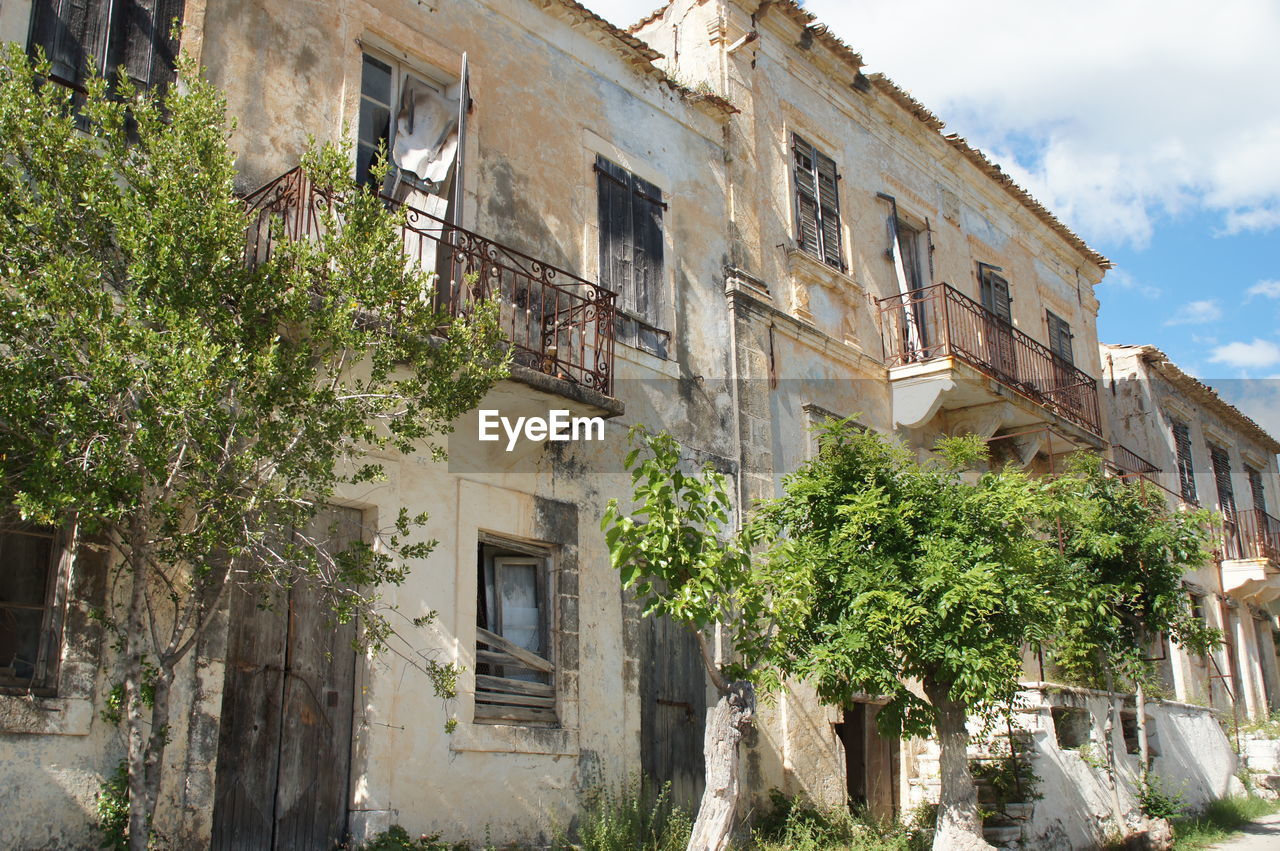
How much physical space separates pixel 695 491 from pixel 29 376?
157 inches

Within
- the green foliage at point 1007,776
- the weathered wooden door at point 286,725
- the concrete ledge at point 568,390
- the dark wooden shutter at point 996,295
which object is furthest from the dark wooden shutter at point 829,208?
the weathered wooden door at point 286,725

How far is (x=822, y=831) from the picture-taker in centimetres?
973

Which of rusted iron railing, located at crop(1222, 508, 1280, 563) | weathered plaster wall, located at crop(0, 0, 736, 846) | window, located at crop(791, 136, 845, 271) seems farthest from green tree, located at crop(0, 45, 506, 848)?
rusted iron railing, located at crop(1222, 508, 1280, 563)

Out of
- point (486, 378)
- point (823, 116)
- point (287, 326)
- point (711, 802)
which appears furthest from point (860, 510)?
point (823, 116)

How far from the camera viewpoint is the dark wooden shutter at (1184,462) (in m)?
20.8

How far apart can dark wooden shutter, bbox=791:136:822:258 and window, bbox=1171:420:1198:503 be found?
445 inches

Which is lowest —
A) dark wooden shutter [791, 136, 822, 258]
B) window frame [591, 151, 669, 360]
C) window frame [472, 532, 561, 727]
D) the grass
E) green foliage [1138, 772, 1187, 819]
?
the grass

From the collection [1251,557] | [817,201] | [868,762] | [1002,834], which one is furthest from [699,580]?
[1251,557]

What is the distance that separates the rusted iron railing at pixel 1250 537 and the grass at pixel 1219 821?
6.54 metres

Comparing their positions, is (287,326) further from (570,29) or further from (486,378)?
(570,29)

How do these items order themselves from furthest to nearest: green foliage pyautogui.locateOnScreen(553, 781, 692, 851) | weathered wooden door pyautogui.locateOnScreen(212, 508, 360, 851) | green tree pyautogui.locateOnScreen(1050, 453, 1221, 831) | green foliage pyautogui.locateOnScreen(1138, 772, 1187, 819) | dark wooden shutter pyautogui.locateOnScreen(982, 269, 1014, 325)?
dark wooden shutter pyautogui.locateOnScreen(982, 269, 1014, 325) → green tree pyautogui.locateOnScreen(1050, 453, 1221, 831) → green foliage pyautogui.locateOnScreen(1138, 772, 1187, 819) → green foliage pyautogui.locateOnScreen(553, 781, 692, 851) → weathered wooden door pyautogui.locateOnScreen(212, 508, 360, 851)

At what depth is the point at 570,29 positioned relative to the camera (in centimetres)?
1048

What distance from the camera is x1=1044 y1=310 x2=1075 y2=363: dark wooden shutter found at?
17422 millimetres

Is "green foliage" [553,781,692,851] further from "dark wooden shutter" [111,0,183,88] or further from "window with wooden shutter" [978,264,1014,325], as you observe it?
"window with wooden shutter" [978,264,1014,325]
